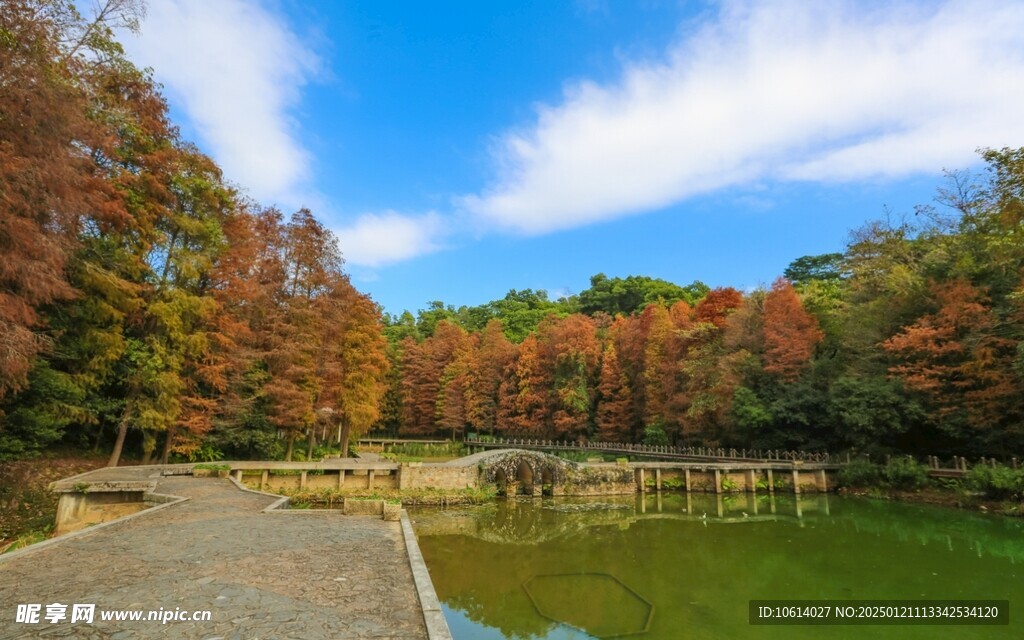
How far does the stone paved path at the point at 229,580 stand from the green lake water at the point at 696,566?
2.62 metres

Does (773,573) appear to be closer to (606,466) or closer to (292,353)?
(606,466)

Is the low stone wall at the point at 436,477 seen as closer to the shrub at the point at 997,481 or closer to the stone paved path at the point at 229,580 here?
the stone paved path at the point at 229,580

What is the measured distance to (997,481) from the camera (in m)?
17.3

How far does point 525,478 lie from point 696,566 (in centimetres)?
1262

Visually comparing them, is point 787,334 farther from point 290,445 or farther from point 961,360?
point 290,445

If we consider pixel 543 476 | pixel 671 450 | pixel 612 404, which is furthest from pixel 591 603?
pixel 612 404

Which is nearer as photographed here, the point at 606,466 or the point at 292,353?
the point at 292,353

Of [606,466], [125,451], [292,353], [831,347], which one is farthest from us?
[831,347]

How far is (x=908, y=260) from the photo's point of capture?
25.0 meters

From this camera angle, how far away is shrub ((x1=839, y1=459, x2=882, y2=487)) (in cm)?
2184

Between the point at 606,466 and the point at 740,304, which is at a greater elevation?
the point at 740,304

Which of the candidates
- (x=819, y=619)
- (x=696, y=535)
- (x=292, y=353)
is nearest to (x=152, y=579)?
(x=819, y=619)

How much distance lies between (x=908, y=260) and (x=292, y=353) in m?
30.8

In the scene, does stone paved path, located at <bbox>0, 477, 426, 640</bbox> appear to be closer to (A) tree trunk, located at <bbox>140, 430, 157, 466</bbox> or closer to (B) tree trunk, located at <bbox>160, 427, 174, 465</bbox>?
(A) tree trunk, located at <bbox>140, 430, 157, 466</bbox>
